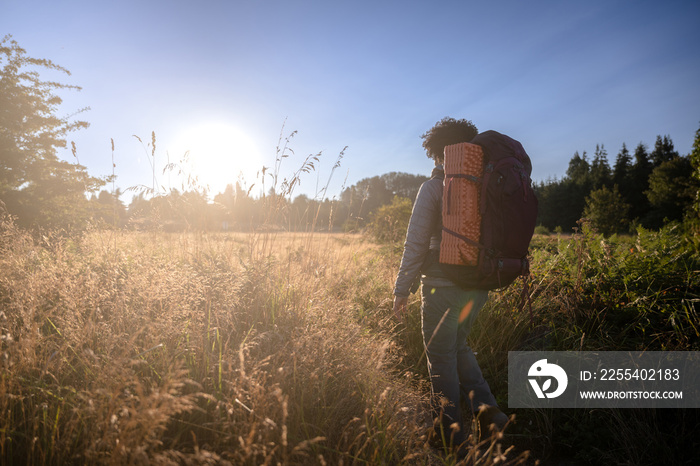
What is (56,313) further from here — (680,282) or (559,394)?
(680,282)

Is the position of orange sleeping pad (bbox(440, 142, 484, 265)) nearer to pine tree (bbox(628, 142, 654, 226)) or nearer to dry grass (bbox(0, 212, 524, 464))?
dry grass (bbox(0, 212, 524, 464))

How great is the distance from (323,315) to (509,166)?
72.6 inches

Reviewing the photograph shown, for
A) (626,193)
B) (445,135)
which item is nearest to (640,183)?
(626,193)

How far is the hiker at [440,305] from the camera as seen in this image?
199 centimetres

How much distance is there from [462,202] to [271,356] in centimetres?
152

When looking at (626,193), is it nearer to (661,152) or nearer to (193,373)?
(661,152)

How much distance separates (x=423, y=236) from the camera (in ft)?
6.71

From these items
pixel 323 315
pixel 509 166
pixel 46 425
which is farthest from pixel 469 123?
pixel 46 425

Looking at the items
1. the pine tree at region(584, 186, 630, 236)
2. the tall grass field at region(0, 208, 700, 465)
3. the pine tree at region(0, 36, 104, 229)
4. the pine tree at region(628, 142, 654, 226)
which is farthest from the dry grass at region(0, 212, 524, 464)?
the pine tree at region(628, 142, 654, 226)

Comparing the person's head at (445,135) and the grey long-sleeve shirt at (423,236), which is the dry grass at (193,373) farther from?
the person's head at (445,135)

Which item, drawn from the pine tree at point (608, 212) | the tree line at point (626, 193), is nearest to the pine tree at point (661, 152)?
the tree line at point (626, 193)

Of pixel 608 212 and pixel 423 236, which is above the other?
pixel 608 212

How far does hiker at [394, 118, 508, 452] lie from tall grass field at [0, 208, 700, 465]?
0.25 m

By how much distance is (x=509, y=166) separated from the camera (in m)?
1.87
